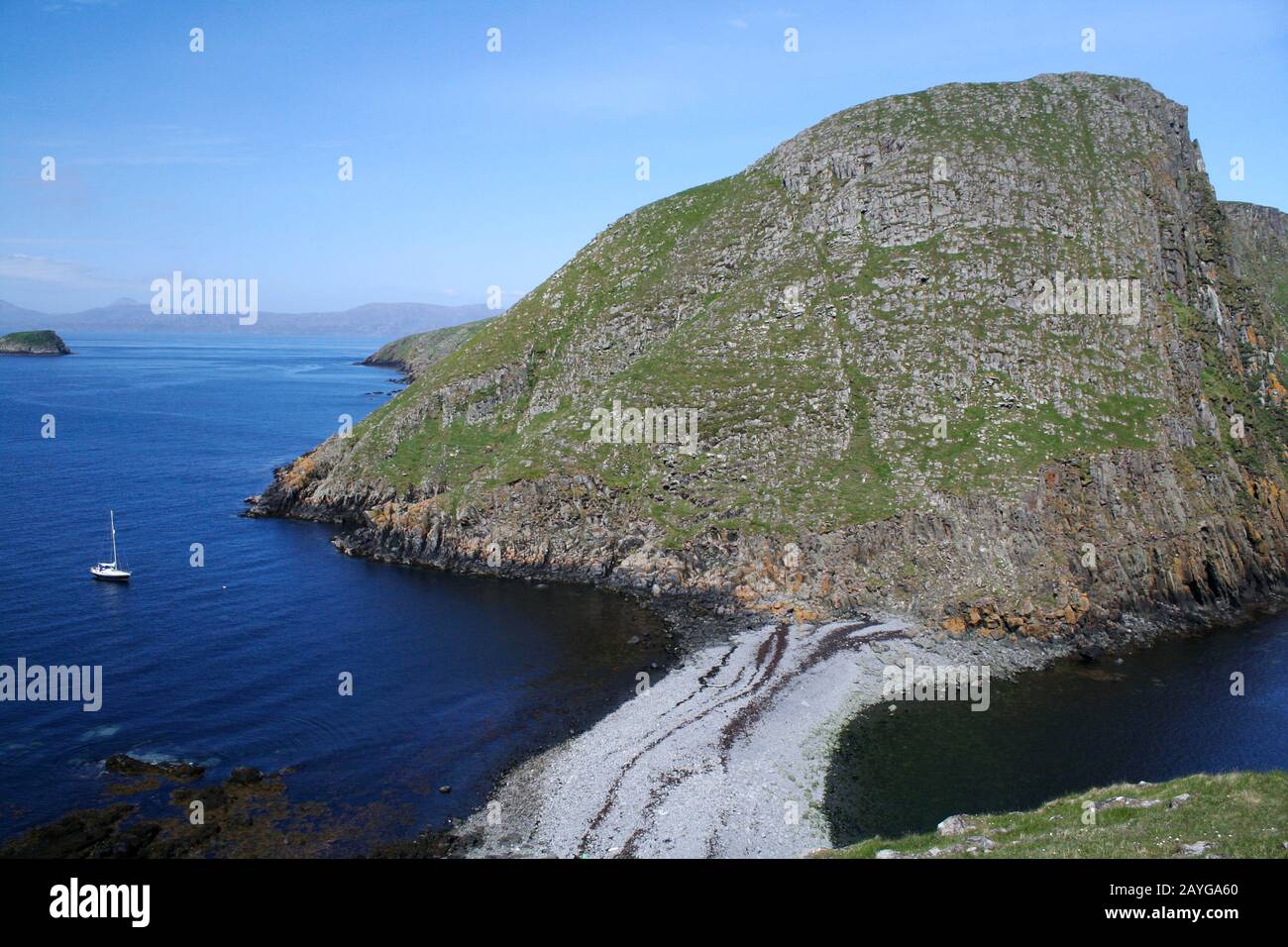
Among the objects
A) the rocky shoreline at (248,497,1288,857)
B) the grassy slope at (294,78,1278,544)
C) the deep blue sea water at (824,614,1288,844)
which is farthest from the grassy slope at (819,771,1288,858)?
the grassy slope at (294,78,1278,544)

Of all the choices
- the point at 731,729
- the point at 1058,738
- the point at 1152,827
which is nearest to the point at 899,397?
the point at 1058,738

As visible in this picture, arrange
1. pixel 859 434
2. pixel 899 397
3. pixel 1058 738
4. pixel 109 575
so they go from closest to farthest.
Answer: pixel 1058 738 < pixel 109 575 < pixel 859 434 < pixel 899 397

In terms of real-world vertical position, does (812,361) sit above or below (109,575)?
above

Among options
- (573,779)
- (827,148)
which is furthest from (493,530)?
(827,148)

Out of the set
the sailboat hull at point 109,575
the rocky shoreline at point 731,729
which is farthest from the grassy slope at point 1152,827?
the sailboat hull at point 109,575

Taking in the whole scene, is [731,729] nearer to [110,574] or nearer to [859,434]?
[859,434]

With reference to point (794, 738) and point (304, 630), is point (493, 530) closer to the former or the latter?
point (304, 630)
